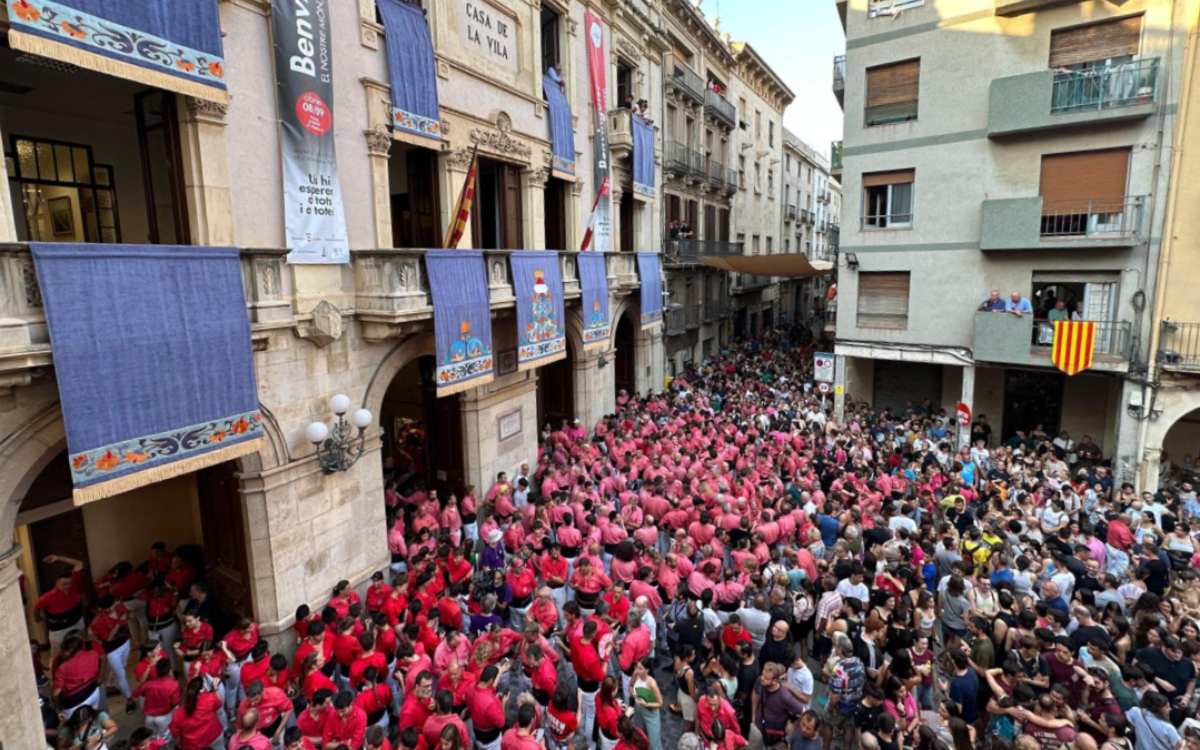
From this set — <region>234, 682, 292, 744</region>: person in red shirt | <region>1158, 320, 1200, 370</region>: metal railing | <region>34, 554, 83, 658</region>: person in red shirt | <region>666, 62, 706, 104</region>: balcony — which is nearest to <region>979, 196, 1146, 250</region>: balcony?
<region>1158, 320, 1200, 370</region>: metal railing

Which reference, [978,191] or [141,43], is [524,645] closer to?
[141,43]

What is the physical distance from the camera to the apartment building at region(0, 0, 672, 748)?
668 centimetres

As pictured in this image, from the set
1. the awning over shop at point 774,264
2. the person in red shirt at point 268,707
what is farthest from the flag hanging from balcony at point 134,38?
the awning over shop at point 774,264

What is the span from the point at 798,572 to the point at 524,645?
4288 millimetres

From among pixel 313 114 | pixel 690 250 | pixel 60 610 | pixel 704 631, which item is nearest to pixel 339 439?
pixel 60 610

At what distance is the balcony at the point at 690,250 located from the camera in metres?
25.1

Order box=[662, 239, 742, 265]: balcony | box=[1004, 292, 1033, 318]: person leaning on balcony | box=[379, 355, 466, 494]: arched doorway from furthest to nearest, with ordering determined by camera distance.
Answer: box=[662, 239, 742, 265]: balcony
box=[1004, 292, 1033, 318]: person leaning on balcony
box=[379, 355, 466, 494]: arched doorway

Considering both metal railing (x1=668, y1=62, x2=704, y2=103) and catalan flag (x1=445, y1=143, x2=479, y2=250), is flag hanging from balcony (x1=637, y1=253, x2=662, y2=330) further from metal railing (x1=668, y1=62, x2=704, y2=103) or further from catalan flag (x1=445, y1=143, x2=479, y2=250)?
catalan flag (x1=445, y1=143, x2=479, y2=250)

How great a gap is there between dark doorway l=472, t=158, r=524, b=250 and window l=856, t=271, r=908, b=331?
39.3 ft

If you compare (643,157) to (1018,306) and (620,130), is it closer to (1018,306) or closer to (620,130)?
(620,130)

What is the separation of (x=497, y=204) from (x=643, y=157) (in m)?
8.05

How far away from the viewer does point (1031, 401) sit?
1966cm

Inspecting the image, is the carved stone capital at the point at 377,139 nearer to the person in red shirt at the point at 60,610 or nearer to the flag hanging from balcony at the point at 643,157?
the person in red shirt at the point at 60,610

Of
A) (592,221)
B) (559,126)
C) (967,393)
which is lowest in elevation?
(967,393)
